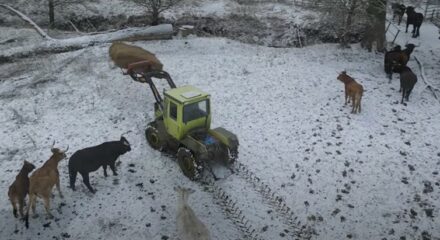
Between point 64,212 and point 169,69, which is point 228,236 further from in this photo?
point 169,69

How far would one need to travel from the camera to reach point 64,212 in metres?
10.9

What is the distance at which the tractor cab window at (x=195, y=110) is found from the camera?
11.7m

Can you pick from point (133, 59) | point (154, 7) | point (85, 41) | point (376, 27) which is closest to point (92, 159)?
point (133, 59)

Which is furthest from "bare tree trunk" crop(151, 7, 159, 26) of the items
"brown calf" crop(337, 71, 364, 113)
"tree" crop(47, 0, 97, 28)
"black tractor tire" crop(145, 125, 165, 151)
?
"brown calf" crop(337, 71, 364, 113)

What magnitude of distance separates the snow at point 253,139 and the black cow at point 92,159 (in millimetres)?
616

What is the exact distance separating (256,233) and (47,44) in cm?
1554

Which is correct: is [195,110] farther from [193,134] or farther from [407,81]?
[407,81]

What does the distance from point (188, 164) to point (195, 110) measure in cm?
156

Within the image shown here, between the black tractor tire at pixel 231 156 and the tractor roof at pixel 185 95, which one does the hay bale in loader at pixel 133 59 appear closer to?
the tractor roof at pixel 185 95

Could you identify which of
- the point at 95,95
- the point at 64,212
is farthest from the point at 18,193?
the point at 95,95

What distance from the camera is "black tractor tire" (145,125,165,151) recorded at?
509 inches

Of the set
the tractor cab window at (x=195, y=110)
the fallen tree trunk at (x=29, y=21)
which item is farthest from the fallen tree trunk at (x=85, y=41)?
the tractor cab window at (x=195, y=110)

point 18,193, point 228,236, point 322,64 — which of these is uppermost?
point 322,64

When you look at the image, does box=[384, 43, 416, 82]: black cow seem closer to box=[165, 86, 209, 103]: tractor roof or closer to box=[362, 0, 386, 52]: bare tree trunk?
box=[362, 0, 386, 52]: bare tree trunk
